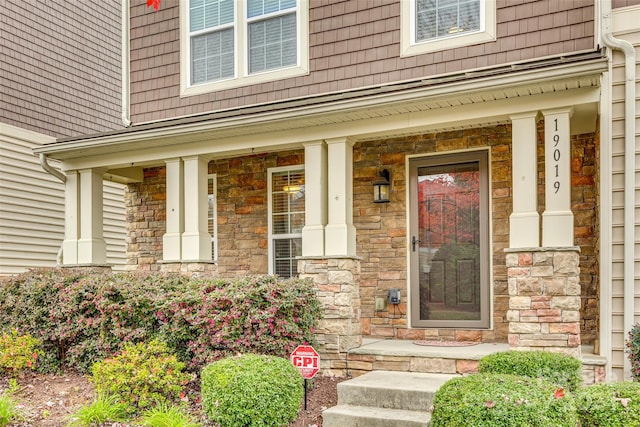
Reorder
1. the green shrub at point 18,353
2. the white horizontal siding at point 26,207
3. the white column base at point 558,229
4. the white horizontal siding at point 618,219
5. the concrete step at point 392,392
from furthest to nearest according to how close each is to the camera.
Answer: the white horizontal siding at point 26,207, the green shrub at point 18,353, the white horizontal siding at point 618,219, the white column base at point 558,229, the concrete step at point 392,392

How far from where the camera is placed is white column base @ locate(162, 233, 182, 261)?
6953 mm

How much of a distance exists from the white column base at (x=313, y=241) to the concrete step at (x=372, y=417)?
73.1 inches

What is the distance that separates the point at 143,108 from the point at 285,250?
3.00 metres

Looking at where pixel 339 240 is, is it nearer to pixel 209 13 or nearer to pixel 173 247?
pixel 173 247

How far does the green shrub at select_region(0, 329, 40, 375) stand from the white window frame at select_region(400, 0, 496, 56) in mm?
5171

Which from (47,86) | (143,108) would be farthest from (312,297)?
(47,86)

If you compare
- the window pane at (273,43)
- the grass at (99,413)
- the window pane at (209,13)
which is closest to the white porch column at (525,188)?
the window pane at (273,43)

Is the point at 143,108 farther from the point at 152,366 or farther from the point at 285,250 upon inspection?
the point at 152,366

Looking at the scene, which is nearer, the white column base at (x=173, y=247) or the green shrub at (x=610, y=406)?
the green shrub at (x=610, y=406)

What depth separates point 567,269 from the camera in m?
5.02

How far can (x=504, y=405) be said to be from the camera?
3.36m

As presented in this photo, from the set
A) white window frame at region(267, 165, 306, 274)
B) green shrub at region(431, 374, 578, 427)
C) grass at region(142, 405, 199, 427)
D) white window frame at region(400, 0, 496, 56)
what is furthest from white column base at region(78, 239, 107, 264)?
green shrub at region(431, 374, 578, 427)

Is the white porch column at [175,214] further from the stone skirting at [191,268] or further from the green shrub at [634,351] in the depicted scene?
the green shrub at [634,351]

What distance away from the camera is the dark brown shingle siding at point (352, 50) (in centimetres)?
598
